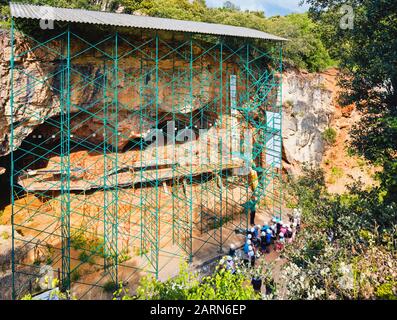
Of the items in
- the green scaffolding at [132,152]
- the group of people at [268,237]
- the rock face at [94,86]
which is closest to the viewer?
the group of people at [268,237]

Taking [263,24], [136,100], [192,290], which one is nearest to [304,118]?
[263,24]

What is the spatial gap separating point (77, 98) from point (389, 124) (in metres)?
9.37

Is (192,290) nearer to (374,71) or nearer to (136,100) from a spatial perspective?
(374,71)

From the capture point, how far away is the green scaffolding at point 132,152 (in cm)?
871

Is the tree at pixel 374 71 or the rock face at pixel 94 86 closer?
the tree at pixel 374 71

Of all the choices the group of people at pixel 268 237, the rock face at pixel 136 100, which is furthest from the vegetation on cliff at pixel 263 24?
the group of people at pixel 268 237

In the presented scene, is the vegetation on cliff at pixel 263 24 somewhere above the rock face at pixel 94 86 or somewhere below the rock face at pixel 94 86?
above

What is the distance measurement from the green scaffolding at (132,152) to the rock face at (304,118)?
737 millimetres

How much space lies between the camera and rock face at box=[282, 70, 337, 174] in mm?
13820

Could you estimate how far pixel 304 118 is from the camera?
1398 cm

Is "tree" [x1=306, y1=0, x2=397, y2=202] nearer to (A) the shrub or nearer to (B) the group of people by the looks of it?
(B) the group of people

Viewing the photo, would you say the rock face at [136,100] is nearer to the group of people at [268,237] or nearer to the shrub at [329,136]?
the shrub at [329,136]

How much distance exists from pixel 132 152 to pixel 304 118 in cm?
814
